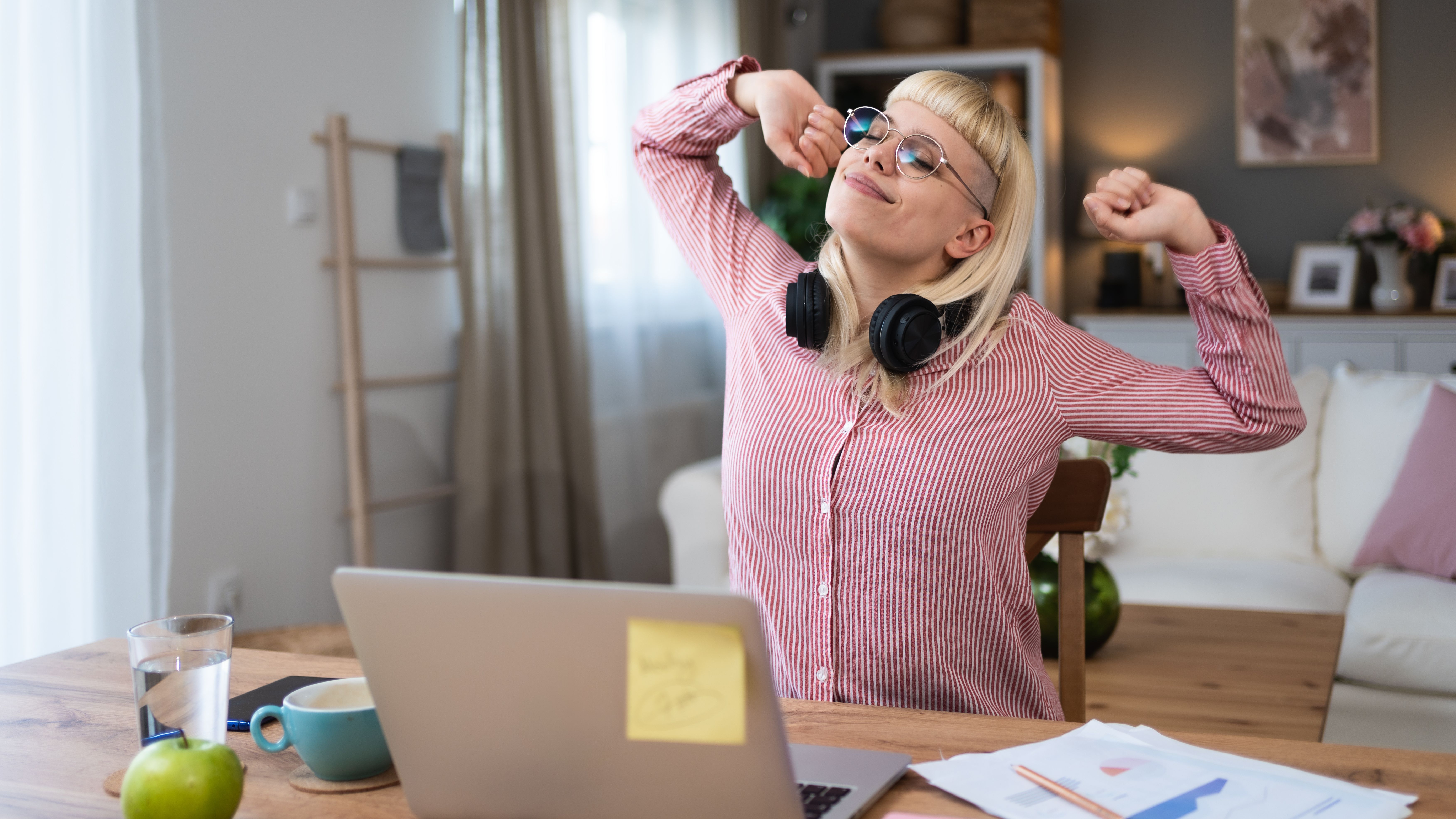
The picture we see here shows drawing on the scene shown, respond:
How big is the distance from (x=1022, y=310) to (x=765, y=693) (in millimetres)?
737

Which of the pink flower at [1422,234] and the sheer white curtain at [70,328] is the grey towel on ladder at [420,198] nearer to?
the sheer white curtain at [70,328]

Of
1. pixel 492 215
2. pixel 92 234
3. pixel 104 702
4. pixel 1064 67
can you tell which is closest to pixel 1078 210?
pixel 1064 67

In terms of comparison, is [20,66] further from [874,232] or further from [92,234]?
[874,232]

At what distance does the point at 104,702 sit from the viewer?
1.12 metres

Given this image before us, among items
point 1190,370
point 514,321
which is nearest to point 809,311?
point 1190,370

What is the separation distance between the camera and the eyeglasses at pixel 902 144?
1.27 m

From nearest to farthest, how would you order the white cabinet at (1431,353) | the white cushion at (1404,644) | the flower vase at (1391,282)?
the white cushion at (1404,644) → the white cabinet at (1431,353) → the flower vase at (1391,282)

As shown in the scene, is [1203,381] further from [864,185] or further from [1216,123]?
[1216,123]

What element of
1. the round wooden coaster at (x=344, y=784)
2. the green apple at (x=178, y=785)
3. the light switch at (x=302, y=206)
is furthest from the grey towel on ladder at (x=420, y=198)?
the green apple at (x=178, y=785)

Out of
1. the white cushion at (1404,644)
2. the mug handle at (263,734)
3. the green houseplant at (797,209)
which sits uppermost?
the green houseplant at (797,209)

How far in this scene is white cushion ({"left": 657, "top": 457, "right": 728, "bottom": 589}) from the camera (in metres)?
3.05

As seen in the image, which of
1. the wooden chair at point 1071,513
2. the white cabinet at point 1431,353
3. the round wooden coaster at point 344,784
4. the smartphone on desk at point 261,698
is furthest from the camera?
the white cabinet at point 1431,353

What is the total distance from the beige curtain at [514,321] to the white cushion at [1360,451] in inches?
81.6

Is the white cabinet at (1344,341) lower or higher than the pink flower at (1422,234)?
lower
